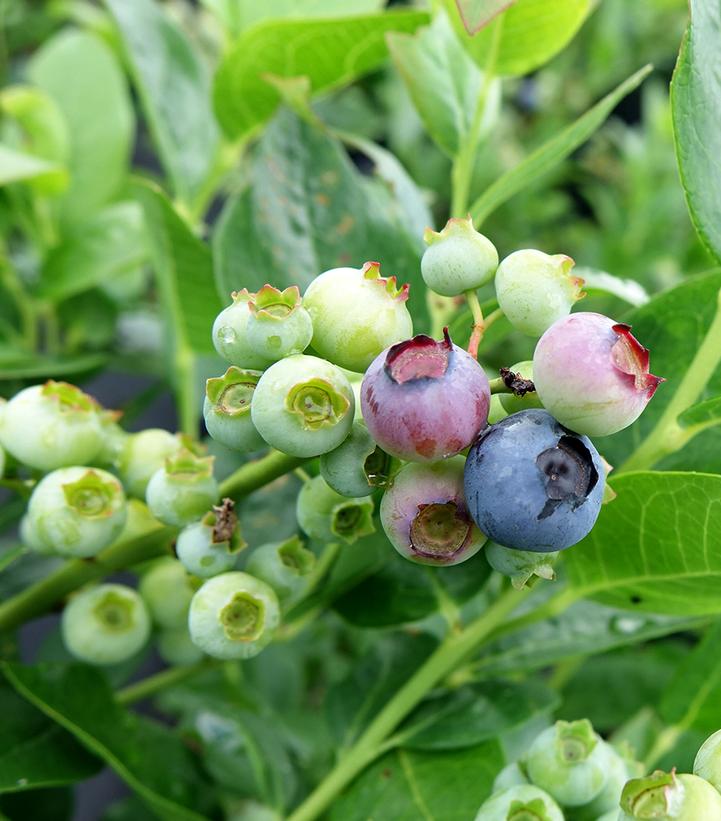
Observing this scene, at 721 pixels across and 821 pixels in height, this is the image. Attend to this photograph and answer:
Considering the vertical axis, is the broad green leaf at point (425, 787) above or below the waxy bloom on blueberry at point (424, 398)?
below

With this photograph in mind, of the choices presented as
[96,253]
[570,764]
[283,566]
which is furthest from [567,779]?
[96,253]

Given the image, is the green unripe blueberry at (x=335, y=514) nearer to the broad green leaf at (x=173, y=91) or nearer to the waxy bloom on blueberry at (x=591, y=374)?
the waxy bloom on blueberry at (x=591, y=374)

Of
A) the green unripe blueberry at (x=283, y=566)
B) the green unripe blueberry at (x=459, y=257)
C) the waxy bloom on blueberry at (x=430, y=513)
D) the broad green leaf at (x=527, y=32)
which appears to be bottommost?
the green unripe blueberry at (x=283, y=566)

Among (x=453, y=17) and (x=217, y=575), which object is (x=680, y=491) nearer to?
(x=217, y=575)

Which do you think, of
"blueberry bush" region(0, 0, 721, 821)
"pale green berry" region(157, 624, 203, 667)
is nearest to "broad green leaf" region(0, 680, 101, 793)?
"blueberry bush" region(0, 0, 721, 821)

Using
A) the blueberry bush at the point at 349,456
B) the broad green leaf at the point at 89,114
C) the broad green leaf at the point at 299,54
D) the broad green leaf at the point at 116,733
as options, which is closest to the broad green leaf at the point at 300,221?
the blueberry bush at the point at 349,456

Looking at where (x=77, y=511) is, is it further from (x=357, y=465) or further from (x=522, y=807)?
(x=522, y=807)
